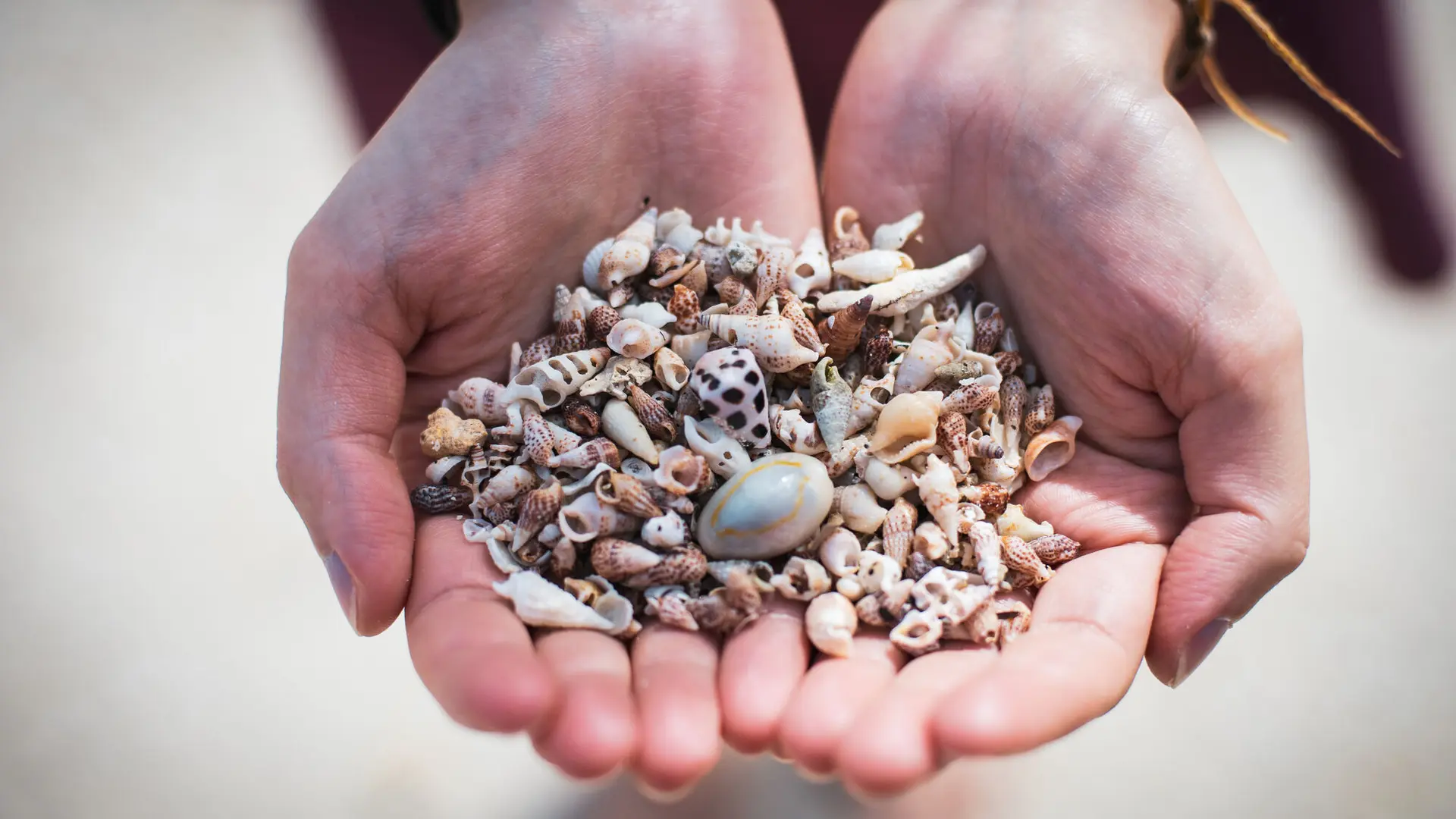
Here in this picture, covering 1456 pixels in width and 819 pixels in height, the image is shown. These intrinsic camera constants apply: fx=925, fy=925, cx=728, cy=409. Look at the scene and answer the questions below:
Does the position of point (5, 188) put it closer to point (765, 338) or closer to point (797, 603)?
point (765, 338)

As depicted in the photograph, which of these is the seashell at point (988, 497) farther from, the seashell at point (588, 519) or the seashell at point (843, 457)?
the seashell at point (588, 519)

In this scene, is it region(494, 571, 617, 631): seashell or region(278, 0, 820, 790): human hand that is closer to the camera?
region(278, 0, 820, 790): human hand

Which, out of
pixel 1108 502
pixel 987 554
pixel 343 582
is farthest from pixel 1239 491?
pixel 343 582

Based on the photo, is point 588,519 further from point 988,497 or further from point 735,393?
point 988,497

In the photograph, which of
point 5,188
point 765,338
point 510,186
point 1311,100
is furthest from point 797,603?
point 5,188

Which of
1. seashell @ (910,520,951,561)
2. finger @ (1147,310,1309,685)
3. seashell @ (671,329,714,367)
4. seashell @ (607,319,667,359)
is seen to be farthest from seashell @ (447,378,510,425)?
finger @ (1147,310,1309,685)

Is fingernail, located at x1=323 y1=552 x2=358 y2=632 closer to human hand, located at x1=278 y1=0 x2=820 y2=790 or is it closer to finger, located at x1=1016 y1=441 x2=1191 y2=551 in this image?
human hand, located at x1=278 y1=0 x2=820 y2=790
